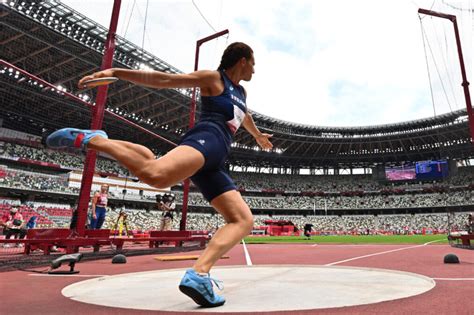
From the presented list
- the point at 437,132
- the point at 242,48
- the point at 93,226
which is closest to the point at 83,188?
the point at 93,226

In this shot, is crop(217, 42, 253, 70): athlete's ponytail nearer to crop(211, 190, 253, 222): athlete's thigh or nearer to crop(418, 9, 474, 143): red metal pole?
crop(211, 190, 253, 222): athlete's thigh

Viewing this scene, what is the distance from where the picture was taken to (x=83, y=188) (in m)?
6.71

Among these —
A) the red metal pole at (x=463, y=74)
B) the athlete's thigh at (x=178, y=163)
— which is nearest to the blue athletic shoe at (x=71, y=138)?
the athlete's thigh at (x=178, y=163)

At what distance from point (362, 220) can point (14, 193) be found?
46342 millimetres

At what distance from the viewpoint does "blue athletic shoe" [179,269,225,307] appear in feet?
6.73

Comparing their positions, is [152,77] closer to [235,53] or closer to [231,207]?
[235,53]

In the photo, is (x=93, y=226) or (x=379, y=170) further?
(x=379, y=170)

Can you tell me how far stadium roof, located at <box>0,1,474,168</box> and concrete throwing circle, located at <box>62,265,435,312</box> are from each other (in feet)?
16.4

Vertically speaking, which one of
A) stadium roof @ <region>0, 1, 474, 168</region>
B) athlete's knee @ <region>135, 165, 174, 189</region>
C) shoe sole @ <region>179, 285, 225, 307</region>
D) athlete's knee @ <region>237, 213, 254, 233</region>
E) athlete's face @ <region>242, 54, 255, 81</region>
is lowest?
shoe sole @ <region>179, 285, 225, 307</region>

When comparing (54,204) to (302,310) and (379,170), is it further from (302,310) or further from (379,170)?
(379,170)

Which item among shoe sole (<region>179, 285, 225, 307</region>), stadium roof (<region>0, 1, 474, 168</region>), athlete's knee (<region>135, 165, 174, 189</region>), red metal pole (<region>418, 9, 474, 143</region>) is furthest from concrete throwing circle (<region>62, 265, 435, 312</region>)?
red metal pole (<region>418, 9, 474, 143</region>)

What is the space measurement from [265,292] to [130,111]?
113 feet

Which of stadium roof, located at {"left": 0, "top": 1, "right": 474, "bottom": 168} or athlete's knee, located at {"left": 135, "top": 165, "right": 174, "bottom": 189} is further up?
stadium roof, located at {"left": 0, "top": 1, "right": 474, "bottom": 168}

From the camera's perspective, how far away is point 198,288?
206 cm
